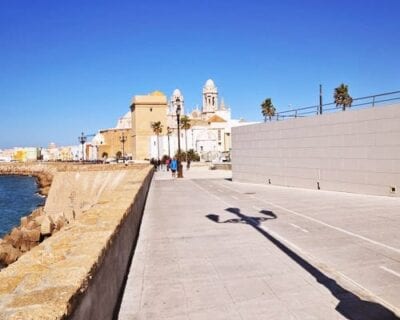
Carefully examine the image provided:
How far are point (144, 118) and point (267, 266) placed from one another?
110 metres

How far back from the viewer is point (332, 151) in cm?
2023

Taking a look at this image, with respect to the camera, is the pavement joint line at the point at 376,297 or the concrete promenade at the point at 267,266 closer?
the pavement joint line at the point at 376,297

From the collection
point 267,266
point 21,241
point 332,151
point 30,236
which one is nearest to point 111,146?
point 30,236

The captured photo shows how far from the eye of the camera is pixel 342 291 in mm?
6309

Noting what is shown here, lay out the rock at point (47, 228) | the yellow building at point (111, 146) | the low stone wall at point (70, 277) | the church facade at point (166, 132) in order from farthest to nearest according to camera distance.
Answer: the yellow building at point (111, 146) < the church facade at point (166, 132) < the rock at point (47, 228) < the low stone wall at point (70, 277)

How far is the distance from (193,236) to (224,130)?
329 ft

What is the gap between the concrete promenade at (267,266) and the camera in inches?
226

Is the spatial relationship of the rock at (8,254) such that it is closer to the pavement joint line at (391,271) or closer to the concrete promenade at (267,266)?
the concrete promenade at (267,266)

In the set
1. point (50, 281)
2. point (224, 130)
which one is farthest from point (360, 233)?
point (224, 130)

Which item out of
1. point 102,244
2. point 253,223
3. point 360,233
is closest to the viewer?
point 102,244

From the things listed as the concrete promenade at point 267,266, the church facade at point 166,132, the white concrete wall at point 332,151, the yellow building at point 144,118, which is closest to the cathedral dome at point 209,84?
the church facade at point 166,132

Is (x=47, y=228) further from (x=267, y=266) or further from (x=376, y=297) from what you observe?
(x=376, y=297)

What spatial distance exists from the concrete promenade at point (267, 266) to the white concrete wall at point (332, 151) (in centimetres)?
379

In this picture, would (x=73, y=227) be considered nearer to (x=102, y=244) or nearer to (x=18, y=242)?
(x=102, y=244)
